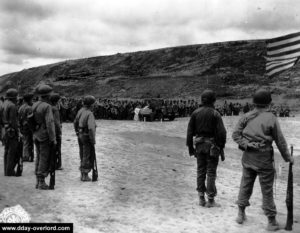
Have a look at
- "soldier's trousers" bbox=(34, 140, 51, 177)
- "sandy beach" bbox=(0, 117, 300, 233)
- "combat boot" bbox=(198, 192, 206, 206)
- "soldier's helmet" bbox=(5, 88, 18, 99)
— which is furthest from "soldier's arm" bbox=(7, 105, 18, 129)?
"combat boot" bbox=(198, 192, 206, 206)

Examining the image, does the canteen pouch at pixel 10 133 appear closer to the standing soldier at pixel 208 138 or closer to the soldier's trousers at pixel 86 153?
the soldier's trousers at pixel 86 153

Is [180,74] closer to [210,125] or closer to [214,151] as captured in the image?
[210,125]

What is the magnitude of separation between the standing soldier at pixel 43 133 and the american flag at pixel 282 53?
4.22 m

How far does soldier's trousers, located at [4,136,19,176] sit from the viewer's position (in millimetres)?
8762

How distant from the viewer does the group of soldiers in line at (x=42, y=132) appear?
794cm

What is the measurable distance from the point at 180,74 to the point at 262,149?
73199 mm

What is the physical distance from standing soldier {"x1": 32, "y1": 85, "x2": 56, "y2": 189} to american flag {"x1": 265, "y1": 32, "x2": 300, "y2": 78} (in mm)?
4220

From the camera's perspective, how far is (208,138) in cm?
721

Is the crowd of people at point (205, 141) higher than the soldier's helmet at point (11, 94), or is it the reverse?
the soldier's helmet at point (11, 94)

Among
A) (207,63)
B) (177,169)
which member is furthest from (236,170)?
(207,63)

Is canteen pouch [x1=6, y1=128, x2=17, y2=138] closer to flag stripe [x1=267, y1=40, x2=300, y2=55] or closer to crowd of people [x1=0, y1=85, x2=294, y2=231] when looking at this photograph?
crowd of people [x1=0, y1=85, x2=294, y2=231]

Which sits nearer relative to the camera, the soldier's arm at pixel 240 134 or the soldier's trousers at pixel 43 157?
the soldier's arm at pixel 240 134

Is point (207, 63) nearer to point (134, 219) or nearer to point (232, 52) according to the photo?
point (232, 52)

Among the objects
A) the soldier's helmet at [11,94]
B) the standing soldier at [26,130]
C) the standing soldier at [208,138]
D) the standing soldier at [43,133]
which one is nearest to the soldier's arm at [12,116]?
the soldier's helmet at [11,94]
